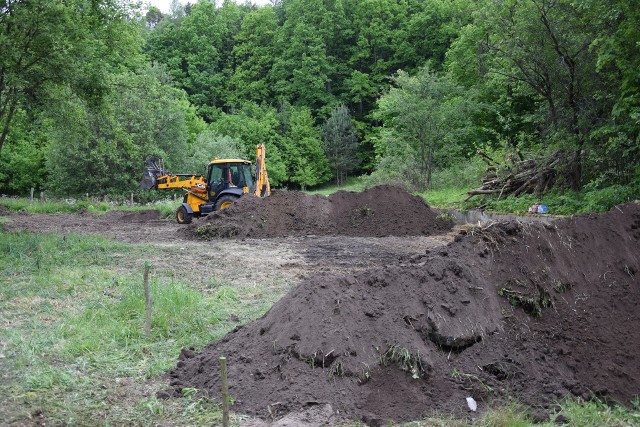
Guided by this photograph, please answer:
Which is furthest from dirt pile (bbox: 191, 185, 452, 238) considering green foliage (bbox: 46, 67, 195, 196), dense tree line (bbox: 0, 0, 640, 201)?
green foliage (bbox: 46, 67, 195, 196)

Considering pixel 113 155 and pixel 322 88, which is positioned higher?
pixel 322 88

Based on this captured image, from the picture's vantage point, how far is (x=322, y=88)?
64.0m

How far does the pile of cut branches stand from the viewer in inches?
599

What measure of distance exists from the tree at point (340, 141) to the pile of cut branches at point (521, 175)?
38.2 metres

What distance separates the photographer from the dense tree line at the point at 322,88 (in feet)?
43.0

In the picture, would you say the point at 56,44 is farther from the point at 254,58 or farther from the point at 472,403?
the point at 254,58

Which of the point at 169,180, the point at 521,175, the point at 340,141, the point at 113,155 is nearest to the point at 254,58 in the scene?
the point at 340,141

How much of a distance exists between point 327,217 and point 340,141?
3838 cm

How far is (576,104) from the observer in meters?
14.3

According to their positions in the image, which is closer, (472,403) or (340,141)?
(472,403)

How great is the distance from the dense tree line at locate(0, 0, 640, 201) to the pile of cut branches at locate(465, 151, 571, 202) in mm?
153

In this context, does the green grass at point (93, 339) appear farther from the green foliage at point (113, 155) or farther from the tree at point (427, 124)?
the green foliage at point (113, 155)

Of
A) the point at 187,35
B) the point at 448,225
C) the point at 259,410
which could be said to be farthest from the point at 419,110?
the point at 187,35

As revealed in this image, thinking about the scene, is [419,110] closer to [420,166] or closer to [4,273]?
[420,166]
